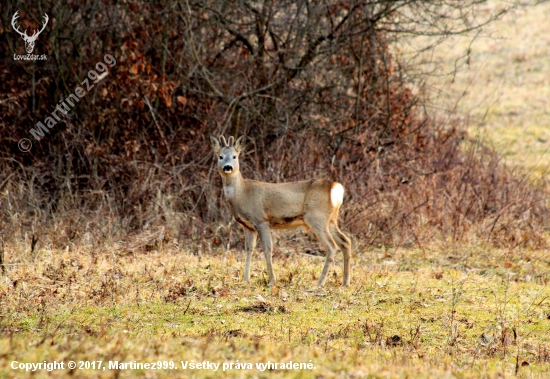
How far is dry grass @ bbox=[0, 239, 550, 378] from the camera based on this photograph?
554 centimetres

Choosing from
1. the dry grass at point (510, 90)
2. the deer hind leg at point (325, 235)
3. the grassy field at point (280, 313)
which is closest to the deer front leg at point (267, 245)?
the grassy field at point (280, 313)

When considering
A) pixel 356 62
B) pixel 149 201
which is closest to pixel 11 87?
pixel 149 201

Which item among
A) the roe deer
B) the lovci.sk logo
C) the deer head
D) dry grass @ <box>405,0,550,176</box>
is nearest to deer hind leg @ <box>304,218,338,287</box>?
the roe deer

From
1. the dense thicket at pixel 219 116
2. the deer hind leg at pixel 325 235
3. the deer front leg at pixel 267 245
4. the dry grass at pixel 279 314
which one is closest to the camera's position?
the dry grass at pixel 279 314

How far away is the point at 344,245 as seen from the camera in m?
9.28

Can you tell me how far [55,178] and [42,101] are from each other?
1405 millimetres

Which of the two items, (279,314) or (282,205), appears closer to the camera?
(279,314)

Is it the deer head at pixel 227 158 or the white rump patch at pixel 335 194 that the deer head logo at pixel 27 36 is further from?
the white rump patch at pixel 335 194

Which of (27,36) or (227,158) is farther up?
(27,36)

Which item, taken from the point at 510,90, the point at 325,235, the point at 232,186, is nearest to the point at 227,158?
the point at 232,186

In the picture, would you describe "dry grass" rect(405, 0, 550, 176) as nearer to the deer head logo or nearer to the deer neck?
the deer neck

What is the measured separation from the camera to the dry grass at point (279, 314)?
5.54 metres

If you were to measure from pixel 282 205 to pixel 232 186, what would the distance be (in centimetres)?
65

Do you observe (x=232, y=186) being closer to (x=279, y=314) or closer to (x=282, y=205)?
(x=282, y=205)
